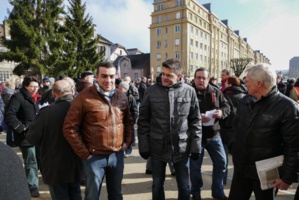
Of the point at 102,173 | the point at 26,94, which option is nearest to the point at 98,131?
the point at 102,173

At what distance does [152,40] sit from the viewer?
56188 millimetres

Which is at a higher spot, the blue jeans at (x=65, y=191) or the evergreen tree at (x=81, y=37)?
the evergreen tree at (x=81, y=37)

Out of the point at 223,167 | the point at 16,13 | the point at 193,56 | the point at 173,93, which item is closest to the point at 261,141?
the point at 173,93

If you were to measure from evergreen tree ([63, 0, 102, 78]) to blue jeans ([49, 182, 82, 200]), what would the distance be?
26.7 m

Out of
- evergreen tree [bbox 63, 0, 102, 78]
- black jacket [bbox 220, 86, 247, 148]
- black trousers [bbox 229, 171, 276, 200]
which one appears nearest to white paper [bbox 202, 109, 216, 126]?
black jacket [bbox 220, 86, 247, 148]

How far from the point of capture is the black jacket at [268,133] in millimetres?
2355

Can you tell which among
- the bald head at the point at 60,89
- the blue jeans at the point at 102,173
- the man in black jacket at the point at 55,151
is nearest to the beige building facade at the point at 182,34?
the bald head at the point at 60,89

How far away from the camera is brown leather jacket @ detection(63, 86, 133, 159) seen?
113 inches

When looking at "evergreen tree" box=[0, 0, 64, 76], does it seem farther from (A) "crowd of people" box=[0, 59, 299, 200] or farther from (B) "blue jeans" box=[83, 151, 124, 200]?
(B) "blue jeans" box=[83, 151, 124, 200]

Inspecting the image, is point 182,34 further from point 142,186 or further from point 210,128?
point 210,128

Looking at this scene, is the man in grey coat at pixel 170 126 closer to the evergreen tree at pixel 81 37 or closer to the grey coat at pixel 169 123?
the grey coat at pixel 169 123

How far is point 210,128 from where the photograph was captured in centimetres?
393

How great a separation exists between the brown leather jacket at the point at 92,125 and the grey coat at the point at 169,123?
46cm

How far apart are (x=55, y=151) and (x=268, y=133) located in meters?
2.44
